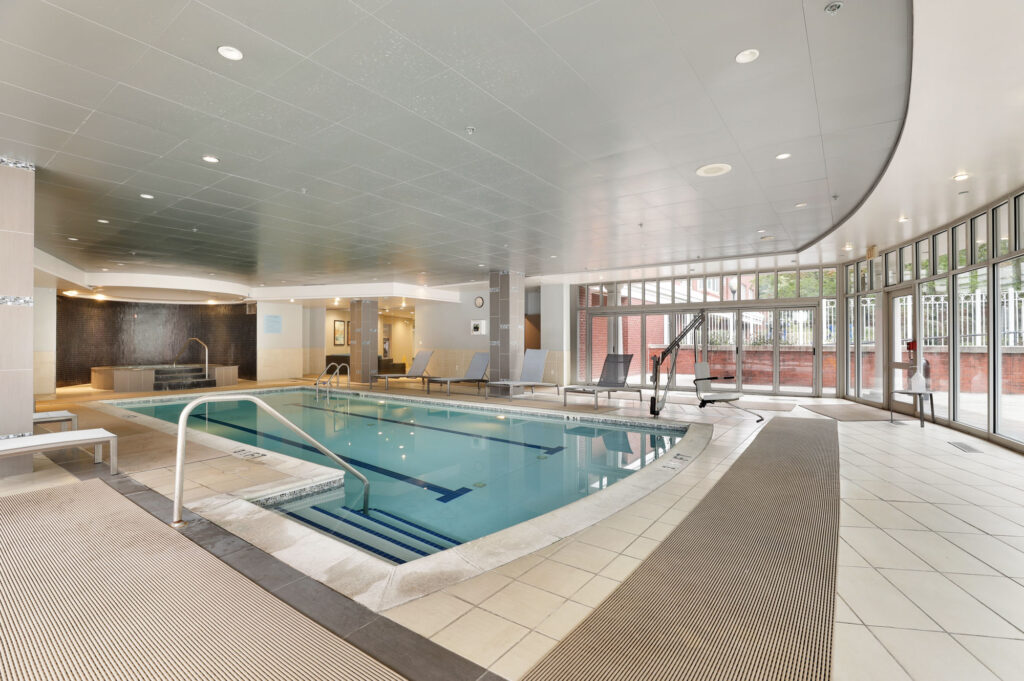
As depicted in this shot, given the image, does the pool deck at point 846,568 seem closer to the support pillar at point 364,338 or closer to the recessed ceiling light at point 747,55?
the recessed ceiling light at point 747,55

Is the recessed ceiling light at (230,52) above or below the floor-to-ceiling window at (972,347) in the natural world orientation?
above

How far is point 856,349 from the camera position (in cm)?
948

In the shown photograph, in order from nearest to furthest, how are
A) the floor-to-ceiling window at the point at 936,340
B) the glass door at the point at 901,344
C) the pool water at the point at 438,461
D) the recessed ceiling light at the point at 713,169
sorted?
1. the pool water at the point at 438,461
2. the recessed ceiling light at the point at 713,169
3. the floor-to-ceiling window at the point at 936,340
4. the glass door at the point at 901,344

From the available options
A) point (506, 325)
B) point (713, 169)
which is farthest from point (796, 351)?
point (713, 169)

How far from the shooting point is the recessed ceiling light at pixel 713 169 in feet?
15.4

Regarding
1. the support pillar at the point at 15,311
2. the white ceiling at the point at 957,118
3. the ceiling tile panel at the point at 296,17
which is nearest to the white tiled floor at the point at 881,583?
the white ceiling at the point at 957,118

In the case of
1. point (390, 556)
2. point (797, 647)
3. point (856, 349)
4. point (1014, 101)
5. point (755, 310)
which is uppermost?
point (1014, 101)

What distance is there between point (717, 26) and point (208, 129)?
387 cm

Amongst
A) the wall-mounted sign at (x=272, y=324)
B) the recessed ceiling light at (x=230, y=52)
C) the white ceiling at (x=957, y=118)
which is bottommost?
the wall-mounted sign at (x=272, y=324)

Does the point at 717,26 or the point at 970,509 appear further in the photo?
the point at 970,509

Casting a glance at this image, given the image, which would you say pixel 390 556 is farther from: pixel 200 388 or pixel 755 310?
pixel 200 388

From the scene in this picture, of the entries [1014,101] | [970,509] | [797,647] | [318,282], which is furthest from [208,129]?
[318,282]

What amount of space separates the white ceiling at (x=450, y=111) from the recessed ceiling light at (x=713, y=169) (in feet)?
0.43

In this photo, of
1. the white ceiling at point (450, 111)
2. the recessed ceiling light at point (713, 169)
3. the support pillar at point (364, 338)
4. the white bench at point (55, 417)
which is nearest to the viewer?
the white ceiling at point (450, 111)
